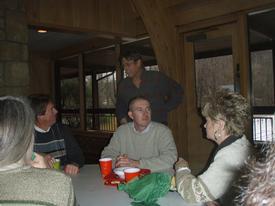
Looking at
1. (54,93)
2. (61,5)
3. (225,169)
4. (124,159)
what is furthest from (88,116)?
(225,169)

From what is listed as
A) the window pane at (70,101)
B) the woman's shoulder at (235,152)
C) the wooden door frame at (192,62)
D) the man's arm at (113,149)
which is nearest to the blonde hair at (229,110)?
the woman's shoulder at (235,152)

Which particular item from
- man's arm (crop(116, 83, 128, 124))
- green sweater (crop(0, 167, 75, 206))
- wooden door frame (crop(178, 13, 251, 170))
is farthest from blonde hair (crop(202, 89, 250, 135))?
wooden door frame (crop(178, 13, 251, 170))

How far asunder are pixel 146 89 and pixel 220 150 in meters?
1.78

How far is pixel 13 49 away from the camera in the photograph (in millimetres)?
3693

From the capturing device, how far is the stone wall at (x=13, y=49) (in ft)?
11.9

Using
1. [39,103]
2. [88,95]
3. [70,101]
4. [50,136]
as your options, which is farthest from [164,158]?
[70,101]

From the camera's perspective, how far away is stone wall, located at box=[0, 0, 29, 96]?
362 cm

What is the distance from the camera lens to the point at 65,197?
1.09m

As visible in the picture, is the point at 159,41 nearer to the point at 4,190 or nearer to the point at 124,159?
the point at 124,159

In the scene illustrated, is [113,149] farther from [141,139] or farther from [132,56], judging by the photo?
[132,56]

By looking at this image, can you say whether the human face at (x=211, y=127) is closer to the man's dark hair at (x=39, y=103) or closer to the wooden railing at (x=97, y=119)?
the man's dark hair at (x=39, y=103)

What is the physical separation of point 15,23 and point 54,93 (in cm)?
423

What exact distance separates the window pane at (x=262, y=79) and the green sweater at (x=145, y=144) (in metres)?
2.12

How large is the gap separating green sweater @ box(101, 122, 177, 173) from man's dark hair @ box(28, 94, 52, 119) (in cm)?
57
